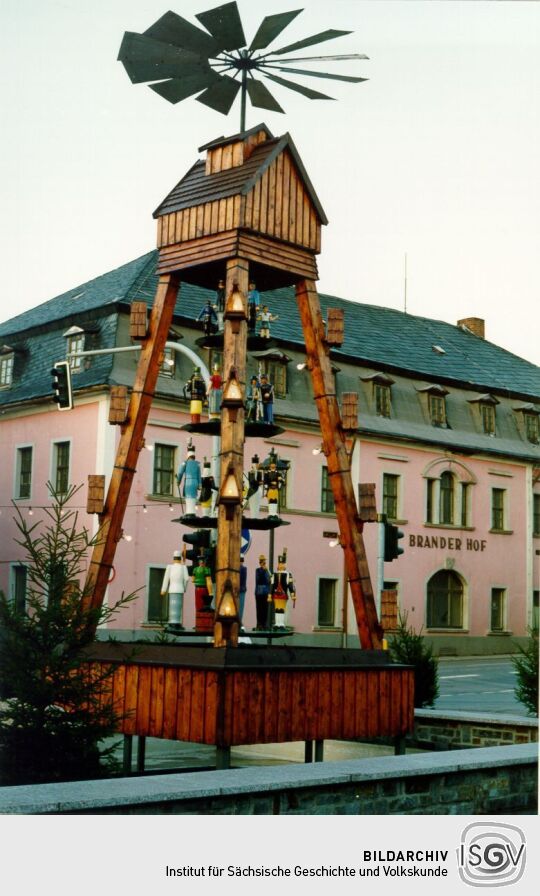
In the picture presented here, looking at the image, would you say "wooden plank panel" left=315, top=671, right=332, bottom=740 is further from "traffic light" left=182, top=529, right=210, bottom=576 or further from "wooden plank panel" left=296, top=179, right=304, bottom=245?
"wooden plank panel" left=296, top=179, right=304, bottom=245

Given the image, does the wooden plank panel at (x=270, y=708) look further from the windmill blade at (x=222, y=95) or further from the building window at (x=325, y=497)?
the building window at (x=325, y=497)

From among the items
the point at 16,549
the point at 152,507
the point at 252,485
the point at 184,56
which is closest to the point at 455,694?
the point at 152,507

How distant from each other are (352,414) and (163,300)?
6.81 ft

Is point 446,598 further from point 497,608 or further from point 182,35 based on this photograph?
point 182,35

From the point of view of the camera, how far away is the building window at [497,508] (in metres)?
28.6

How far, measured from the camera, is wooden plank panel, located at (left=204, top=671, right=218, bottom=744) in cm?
972

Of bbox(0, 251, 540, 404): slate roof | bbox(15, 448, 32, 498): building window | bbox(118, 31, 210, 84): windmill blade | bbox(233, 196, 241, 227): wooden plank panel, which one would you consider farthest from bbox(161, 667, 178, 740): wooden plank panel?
bbox(0, 251, 540, 404): slate roof

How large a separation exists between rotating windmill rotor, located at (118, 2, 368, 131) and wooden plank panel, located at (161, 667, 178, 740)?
5067 millimetres

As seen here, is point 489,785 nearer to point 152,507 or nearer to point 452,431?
point 152,507

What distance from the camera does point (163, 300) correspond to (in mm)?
11625

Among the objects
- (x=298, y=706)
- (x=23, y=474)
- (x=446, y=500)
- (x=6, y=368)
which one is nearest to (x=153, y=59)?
(x=298, y=706)

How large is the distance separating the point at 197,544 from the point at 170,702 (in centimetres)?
190

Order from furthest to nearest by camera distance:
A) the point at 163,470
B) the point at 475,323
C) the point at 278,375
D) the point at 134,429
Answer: the point at 278,375 < the point at 163,470 < the point at 475,323 < the point at 134,429

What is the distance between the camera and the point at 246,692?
987 centimetres
